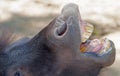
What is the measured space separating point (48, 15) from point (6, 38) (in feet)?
4.22

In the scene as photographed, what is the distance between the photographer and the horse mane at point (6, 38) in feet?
6.71

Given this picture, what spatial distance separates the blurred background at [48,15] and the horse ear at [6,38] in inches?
28.0

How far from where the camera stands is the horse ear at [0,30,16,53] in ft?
6.71

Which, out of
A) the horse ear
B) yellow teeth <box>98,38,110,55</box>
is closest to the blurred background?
the horse ear

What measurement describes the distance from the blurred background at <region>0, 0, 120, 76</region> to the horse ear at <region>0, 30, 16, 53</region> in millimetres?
711

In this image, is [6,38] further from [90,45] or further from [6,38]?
[90,45]

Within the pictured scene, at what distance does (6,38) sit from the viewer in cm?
209

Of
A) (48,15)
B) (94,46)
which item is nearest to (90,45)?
(94,46)

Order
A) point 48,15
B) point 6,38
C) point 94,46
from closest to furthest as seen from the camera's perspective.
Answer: point 94,46 → point 6,38 → point 48,15

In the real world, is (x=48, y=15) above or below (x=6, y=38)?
below

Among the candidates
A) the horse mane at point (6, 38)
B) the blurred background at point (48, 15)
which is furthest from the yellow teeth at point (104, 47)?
the blurred background at point (48, 15)

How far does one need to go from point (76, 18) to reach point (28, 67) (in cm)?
34

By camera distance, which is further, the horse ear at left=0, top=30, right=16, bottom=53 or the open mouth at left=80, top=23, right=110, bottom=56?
the horse ear at left=0, top=30, right=16, bottom=53

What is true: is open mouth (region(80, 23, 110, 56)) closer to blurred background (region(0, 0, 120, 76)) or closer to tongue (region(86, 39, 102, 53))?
tongue (region(86, 39, 102, 53))
